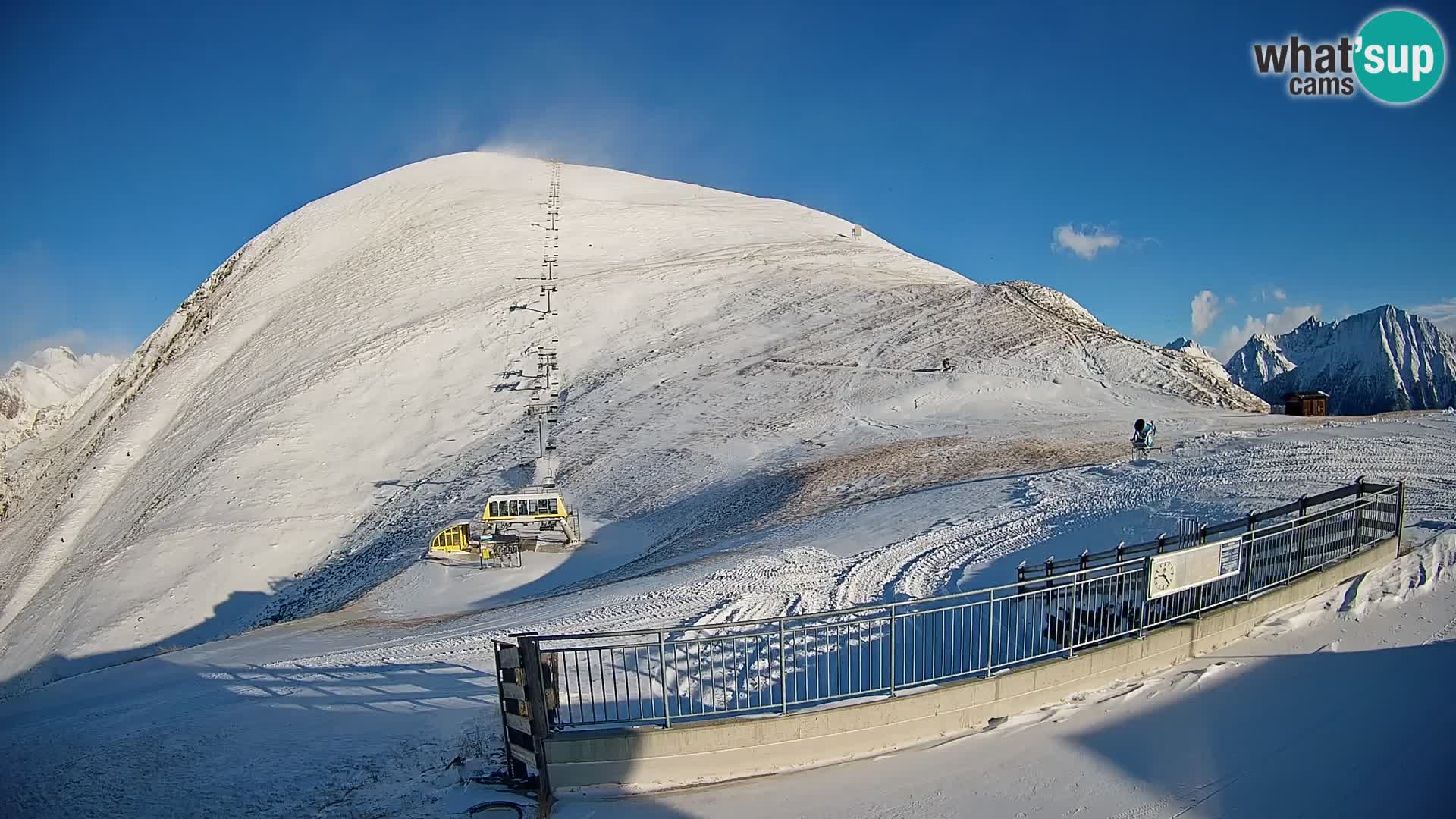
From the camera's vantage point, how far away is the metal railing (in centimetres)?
844

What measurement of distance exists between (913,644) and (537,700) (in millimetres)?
3748

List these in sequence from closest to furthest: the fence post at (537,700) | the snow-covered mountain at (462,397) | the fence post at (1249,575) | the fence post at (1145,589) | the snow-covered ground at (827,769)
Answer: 1. the snow-covered ground at (827,769)
2. the fence post at (537,700)
3. the fence post at (1145,589)
4. the fence post at (1249,575)
5. the snow-covered mountain at (462,397)

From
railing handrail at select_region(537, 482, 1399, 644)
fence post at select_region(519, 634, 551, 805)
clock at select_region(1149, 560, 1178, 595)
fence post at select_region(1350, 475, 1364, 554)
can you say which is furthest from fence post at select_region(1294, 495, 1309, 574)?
fence post at select_region(519, 634, 551, 805)

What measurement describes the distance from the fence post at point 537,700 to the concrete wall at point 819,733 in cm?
8

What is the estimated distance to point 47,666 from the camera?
82.1 ft

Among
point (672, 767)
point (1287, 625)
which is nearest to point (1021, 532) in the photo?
point (1287, 625)

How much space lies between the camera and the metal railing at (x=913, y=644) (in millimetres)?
8438

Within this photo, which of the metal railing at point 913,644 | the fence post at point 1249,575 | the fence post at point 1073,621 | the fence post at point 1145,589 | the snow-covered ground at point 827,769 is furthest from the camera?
the fence post at point 1249,575

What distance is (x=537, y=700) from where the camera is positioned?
754cm

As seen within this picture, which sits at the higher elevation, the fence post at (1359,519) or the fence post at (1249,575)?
the fence post at (1359,519)

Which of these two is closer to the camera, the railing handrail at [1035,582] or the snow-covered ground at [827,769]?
the snow-covered ground at [827,769]

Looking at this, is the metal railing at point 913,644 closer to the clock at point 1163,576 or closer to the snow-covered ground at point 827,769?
the clock at point 1163,576

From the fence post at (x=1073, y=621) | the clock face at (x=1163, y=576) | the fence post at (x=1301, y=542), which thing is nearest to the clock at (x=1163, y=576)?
the clock face at (x=1163, y=576)

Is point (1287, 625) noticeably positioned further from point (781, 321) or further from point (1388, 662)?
point (781, 321)
